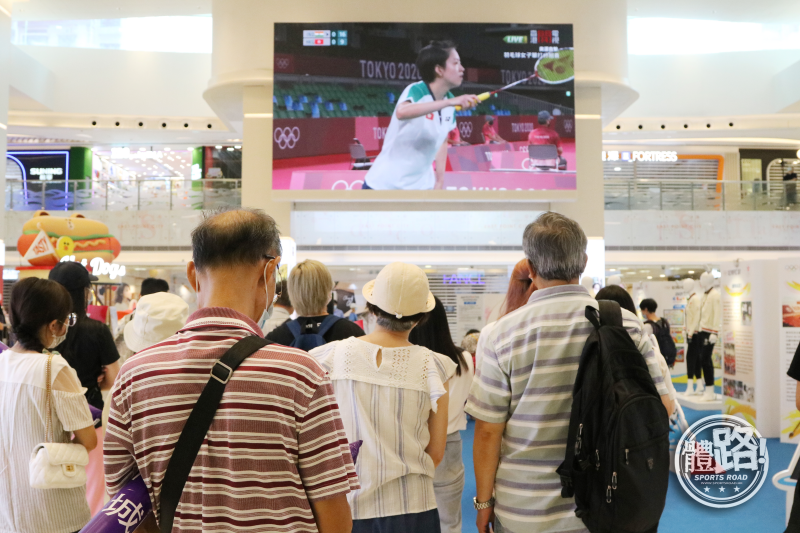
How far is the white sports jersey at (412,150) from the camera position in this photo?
8.96m

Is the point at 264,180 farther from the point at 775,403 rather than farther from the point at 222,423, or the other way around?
the point at 222,423

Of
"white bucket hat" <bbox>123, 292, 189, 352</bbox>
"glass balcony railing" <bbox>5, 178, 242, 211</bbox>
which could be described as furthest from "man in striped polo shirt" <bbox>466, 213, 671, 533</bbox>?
"glass balcony railing" <bbox>5, 178, 242, 211</bbox>

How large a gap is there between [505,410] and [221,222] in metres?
1.21

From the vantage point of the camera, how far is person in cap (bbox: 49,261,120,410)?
3.14 metres

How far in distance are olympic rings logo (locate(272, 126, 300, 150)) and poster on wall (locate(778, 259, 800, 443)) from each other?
607 cm

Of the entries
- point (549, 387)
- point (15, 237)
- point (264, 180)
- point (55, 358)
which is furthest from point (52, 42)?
point (549, 387)

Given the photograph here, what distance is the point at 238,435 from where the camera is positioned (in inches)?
46.2

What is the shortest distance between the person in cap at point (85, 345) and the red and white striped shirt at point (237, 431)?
83.4 inches

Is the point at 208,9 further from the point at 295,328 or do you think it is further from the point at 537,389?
the point at 537,389

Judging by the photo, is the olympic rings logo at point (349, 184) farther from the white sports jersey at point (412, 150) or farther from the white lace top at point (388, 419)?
the white lace top at point (388, 419)

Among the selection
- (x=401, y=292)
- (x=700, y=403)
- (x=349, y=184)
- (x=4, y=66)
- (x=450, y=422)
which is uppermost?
(x=4, y=66)

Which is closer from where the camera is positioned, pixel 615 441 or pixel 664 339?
pixel 615 441

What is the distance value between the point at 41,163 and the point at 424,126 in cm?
1434

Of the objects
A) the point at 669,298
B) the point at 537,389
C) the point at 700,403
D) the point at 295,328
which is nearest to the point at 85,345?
the point at 295,328
